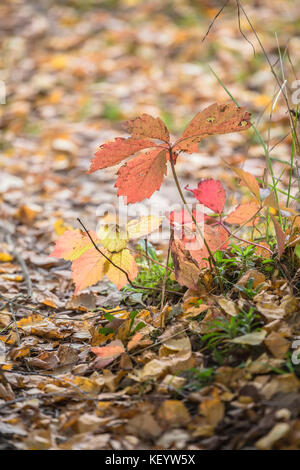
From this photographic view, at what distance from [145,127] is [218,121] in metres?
0.16

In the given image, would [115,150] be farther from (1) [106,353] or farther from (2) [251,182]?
(1) [106,353]

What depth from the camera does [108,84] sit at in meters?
3.82

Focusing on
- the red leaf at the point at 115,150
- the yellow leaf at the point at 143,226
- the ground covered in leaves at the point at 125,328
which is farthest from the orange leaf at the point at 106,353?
the red leaf at the point at 115,150

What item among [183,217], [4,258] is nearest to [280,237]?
[183,217]

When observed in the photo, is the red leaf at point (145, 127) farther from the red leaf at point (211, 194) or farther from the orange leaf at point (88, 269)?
the orange leaf at point (88, 269)

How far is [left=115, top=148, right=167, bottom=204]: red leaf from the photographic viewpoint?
1109 mm

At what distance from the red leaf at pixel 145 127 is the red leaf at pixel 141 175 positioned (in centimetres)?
8

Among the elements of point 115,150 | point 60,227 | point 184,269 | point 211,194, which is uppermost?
point 115,150

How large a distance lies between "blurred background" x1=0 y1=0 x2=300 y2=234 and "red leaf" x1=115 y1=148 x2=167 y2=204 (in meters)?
1.11

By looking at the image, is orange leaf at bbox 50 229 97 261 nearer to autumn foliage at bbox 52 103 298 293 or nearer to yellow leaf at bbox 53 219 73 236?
autumn foliage at bbox 52 103 298 293

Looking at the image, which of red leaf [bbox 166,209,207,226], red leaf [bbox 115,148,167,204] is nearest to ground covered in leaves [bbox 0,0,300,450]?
red leaf [bbox 166,209,207,226]

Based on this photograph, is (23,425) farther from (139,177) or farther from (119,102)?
(119,102)

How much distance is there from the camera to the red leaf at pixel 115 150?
105cm

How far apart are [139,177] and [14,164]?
191cm
